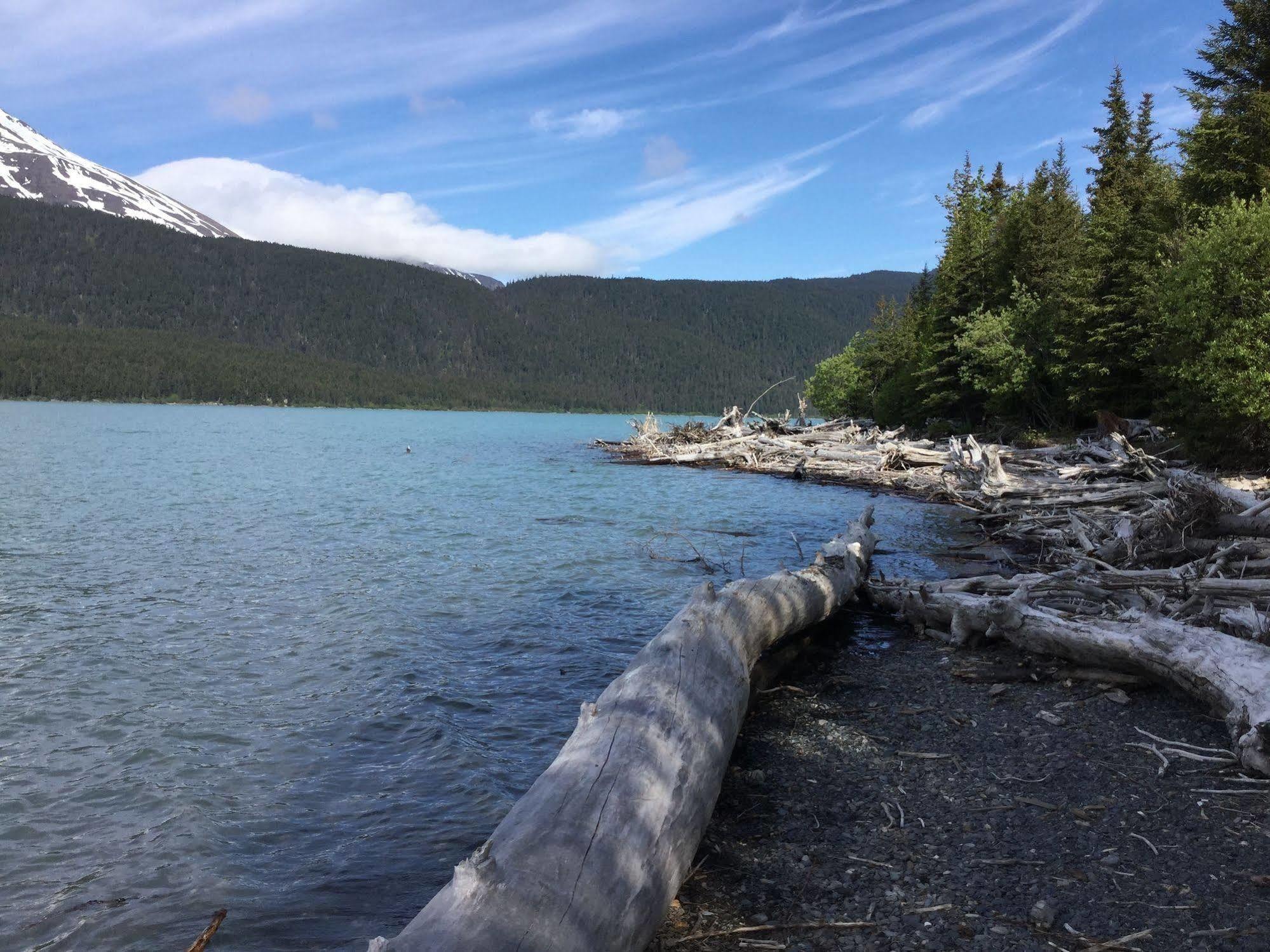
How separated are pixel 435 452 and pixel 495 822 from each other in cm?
5057

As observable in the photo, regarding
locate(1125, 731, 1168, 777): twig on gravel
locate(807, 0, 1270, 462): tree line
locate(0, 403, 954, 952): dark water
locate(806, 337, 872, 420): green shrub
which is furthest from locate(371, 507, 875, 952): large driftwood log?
locate(806, 337, 872, 420): green shrub

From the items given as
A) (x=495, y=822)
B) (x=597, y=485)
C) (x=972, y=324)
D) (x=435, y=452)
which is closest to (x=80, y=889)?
(x=495, y=822)

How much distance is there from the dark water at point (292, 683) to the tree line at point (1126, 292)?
8.29m

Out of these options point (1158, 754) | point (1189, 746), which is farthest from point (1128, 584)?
point (1158, 754)

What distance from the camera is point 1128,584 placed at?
29.1 ft

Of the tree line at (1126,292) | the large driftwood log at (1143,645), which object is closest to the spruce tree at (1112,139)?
the tree line at (1126,292)

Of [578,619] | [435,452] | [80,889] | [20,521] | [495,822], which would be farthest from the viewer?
[435,452]

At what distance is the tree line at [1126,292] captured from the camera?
20266mm

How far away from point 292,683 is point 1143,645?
8119 mm

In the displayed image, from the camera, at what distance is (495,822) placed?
563 cm

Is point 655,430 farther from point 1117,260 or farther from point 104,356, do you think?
point 104,356

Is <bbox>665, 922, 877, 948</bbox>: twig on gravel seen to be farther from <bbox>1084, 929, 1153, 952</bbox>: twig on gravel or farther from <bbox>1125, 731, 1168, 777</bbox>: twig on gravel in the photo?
<bbox>1125, 731, 1168, 777</bbox>: twig on gravel

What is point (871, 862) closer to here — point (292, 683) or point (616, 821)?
point (616, 821)

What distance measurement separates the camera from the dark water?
4887mm
